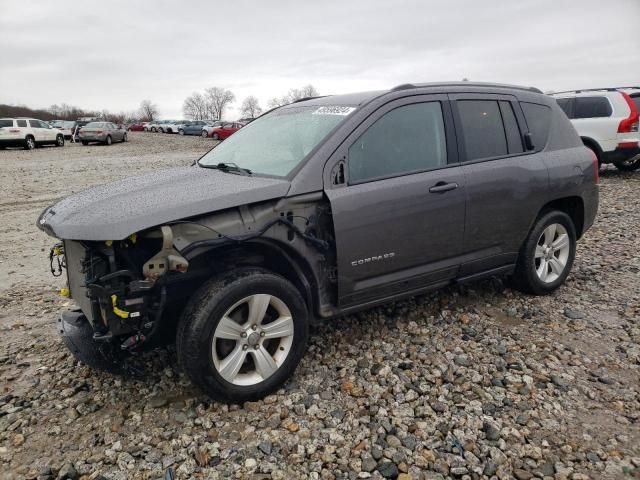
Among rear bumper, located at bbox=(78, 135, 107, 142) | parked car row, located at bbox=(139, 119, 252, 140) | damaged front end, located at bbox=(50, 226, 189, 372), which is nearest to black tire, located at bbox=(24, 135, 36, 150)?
rear bumper, located at bbox=(78, 135, 107, 142)

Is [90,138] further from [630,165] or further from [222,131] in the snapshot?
[630,165]

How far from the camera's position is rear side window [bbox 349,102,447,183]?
3260mm

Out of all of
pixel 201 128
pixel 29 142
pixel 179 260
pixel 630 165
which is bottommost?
pixel 630 165

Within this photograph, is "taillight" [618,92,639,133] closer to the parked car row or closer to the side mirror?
the side mirror

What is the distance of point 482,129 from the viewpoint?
12.8ft

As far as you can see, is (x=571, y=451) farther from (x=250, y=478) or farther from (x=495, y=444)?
(x=250, y=478)

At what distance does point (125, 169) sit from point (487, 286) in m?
13.8

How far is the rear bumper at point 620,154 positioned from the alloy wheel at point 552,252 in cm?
755

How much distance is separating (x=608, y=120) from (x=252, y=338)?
418 inches

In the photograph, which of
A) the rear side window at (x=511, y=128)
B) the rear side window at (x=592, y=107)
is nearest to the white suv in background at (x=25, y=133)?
the rear side window at (x=592, y=107)

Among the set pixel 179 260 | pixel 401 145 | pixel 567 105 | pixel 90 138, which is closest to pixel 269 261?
pixel 179 260

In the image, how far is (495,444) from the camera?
258 cm

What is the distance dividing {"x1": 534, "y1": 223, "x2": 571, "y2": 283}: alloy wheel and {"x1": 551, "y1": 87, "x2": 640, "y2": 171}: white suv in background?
738 centimetres

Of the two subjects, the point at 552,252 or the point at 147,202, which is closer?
the point at 147,202
